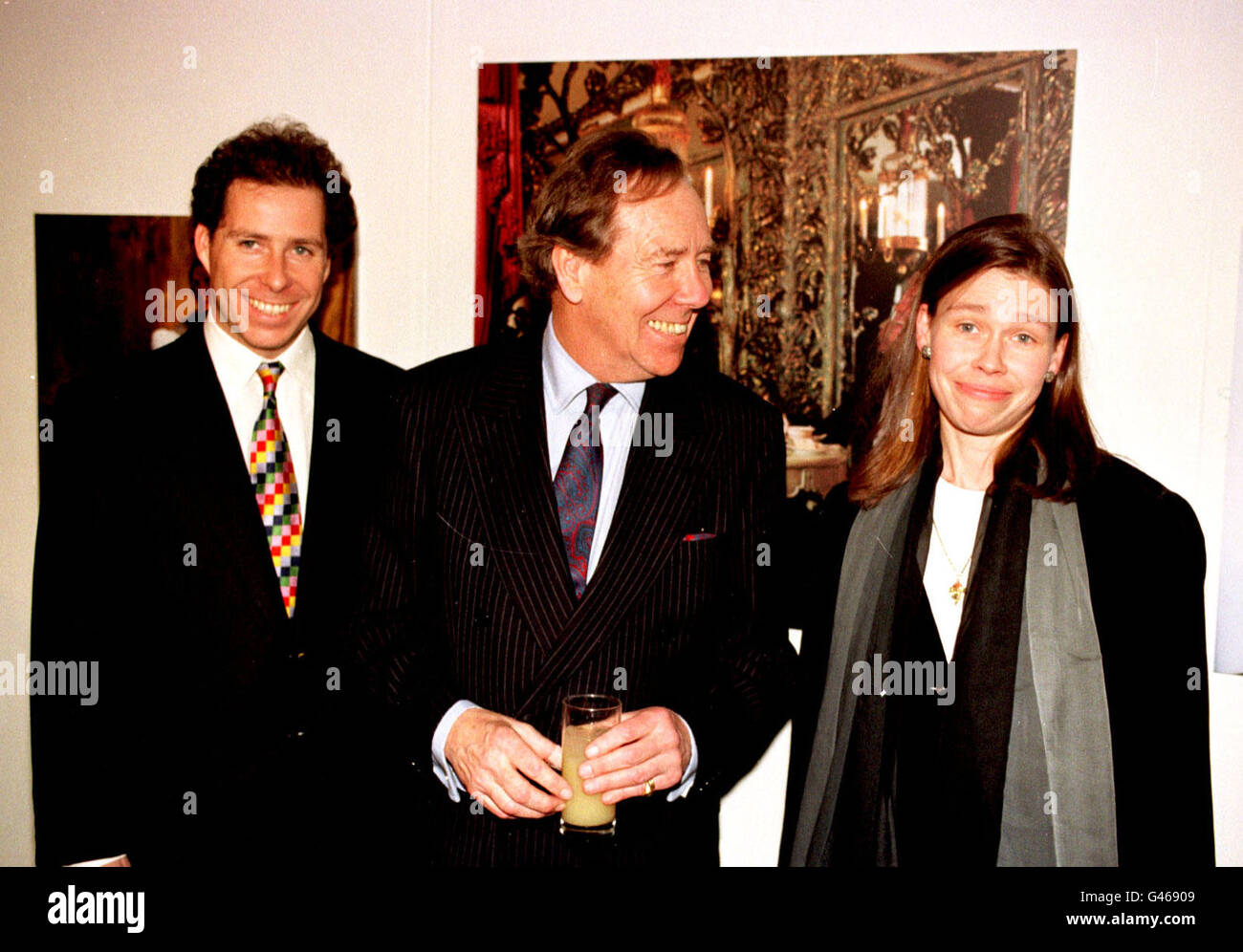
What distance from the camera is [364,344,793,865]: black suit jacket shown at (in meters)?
1.98

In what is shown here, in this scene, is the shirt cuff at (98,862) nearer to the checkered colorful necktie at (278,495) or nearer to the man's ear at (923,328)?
the checkered colorful necktie at (278,495)

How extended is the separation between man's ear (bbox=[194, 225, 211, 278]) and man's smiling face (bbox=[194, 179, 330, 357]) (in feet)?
0.20

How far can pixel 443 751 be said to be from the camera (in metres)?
1.94

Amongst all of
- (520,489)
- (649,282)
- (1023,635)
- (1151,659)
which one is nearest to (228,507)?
(520,489)

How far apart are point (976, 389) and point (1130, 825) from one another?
101 cm

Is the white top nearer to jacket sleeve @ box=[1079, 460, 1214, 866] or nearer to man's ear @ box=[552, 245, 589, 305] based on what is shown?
jacket sleeve @ box=[1079, 460, 1214, 866]

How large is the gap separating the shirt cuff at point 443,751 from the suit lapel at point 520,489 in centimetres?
22

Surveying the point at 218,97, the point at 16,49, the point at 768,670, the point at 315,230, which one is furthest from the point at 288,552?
the point at 16,49

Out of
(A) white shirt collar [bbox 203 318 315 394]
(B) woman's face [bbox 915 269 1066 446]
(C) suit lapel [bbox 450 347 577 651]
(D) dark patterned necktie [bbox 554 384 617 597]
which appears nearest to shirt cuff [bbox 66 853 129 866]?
(A) white shirt collar [bbox 203 318 315 394]

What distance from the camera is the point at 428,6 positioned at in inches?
106

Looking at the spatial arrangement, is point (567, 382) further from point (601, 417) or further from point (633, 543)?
point (633, 543)

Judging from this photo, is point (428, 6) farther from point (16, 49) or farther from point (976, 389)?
point (976, 389)

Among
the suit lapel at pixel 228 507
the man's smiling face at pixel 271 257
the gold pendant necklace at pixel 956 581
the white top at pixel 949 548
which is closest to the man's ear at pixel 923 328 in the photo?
the white top at pixel 949 548

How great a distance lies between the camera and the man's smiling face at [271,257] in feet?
7.67
